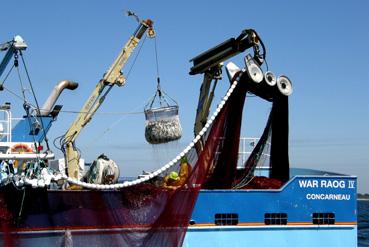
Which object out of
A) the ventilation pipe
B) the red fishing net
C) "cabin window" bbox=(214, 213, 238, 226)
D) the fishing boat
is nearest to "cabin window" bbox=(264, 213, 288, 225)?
the fishing boat

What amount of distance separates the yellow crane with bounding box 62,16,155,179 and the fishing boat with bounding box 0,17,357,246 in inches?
1.1

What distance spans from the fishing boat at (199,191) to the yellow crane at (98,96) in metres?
0.03

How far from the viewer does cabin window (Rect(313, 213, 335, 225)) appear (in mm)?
15734

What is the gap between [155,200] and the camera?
45.9 feet

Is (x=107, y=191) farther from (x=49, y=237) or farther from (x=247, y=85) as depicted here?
(x=247, y=85)

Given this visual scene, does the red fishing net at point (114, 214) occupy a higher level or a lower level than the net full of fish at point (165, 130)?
lower

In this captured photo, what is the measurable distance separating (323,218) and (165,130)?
4.49 meters

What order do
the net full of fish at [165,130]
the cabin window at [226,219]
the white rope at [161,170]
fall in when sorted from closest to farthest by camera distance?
→ 1. the white rope at [161,170]
2. the cabin window at [226,219]
3. the net full of fish at [165,130]

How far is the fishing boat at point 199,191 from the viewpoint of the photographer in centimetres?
1359

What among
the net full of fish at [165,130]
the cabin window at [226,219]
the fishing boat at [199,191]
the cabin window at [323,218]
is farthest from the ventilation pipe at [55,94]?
the cabin window at [323,218]

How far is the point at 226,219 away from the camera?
15141mm

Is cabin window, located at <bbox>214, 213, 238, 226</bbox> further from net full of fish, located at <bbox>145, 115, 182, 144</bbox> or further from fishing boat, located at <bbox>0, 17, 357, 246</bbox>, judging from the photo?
net full of fish, located at <bbox>145, 115, 182, 144</bbox>

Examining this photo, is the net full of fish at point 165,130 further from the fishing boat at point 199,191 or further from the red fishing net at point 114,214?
the red fishing net at point 114,214

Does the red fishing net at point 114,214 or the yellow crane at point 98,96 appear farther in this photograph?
the yellow crane at point 98,96
